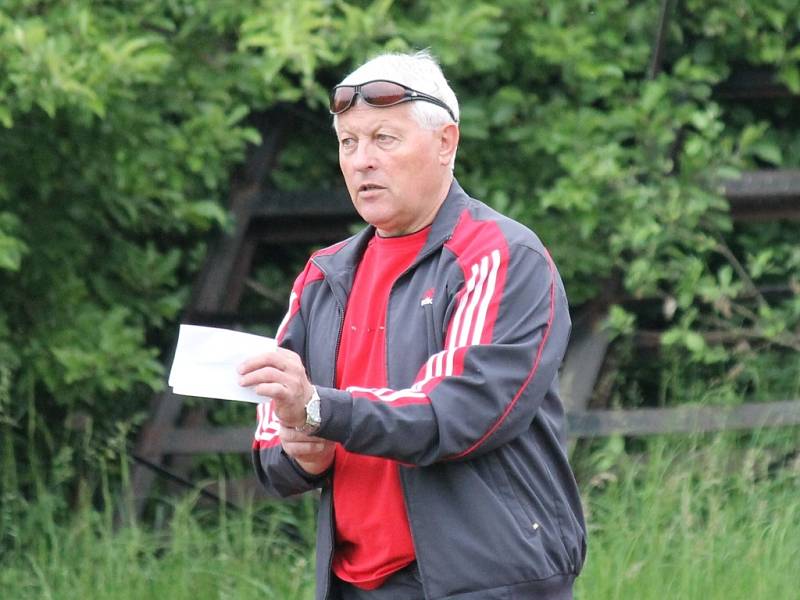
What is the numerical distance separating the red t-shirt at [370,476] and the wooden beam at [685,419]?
2690 millimetres

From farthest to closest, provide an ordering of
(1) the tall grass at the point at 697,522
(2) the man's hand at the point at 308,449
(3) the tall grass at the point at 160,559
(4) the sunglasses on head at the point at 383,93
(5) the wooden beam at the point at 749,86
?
(5) the wooden beam at the point at 749,86
(3) the tall grass at the point at 160,559
(1) the tall grass at the point at 697,522
(4) the sunglasses on head at the point at 383,93
(2) the man's hand at the point at 308,449

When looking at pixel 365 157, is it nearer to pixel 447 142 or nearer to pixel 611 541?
pixel 447 142

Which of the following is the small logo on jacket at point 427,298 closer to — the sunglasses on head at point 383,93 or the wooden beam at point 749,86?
the sunglasses on head at point 383,93

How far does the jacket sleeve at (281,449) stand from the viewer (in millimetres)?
2824

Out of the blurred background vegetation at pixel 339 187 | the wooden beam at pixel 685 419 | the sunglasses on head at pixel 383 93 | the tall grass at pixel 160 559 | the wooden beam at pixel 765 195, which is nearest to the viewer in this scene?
the sunglasses on head at pixel 383 93

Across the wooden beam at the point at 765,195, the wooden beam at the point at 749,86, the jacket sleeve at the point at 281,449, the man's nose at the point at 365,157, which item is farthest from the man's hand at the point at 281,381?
the wooden beam at the point at 749,86

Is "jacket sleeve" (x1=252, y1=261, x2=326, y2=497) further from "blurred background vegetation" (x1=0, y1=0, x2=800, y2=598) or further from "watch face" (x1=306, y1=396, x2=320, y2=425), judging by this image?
"blurred background vegetation" (x1=0, y1=0, x2=800, y2=598)

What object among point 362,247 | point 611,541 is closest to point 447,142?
point 362,247

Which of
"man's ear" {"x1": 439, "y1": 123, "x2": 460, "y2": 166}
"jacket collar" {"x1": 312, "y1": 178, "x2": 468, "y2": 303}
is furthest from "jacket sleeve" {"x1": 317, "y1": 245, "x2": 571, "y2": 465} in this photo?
"man's ear" {"x1": 439, "y1": 123, "x2": 460, "y2": 166}

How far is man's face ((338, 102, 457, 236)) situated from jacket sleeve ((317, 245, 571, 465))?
8.7 inches

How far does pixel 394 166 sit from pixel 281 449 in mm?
619

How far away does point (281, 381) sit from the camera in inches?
96.3

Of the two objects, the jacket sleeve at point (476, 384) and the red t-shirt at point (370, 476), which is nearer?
the jacket sleeve at point (476, 384)

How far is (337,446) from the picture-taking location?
2752 millimetres
